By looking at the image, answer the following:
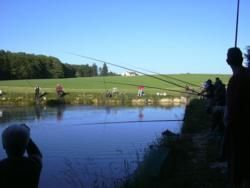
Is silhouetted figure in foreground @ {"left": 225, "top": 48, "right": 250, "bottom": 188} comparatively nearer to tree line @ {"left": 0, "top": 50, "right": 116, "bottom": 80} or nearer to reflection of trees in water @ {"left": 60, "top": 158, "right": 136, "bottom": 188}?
reflection of trees in water @ {"left": 60, "top": 158, "right": 136, "bottom": 188}

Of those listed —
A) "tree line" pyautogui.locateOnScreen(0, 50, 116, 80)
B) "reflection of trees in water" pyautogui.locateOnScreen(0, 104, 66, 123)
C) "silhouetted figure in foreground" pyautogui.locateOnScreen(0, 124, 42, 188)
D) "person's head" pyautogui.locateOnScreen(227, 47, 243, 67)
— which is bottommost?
"reflection of trees in water" pyautogui.locateOnScreen(0, 104, 66, 123)

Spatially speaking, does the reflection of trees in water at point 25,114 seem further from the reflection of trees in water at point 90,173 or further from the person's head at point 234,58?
the person's head at point 234,58

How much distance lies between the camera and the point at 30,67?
10300 centimetres

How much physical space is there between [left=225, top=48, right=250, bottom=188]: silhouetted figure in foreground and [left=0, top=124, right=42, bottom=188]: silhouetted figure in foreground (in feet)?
6.22

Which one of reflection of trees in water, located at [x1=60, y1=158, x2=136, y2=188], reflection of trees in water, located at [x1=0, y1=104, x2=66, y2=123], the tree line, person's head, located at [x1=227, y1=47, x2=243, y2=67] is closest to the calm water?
reflection of trees in water, located at [x1=60, y1=158, x2=136, y2=188]

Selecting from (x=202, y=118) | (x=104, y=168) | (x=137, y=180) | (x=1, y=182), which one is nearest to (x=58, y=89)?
(x=202, y=118)

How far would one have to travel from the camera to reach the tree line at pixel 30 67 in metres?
96.2

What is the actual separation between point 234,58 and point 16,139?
7.27 feet

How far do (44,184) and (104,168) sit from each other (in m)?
1.91

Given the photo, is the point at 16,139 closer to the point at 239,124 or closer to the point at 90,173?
the point at 239,124

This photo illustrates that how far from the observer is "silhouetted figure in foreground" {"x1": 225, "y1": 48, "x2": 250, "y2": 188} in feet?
15.2

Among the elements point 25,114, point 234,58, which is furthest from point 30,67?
point 234,58

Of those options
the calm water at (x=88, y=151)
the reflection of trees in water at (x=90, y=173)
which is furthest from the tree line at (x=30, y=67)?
the reflection of trees in water at (x=90, y=173)

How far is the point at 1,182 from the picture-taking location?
3.58m
